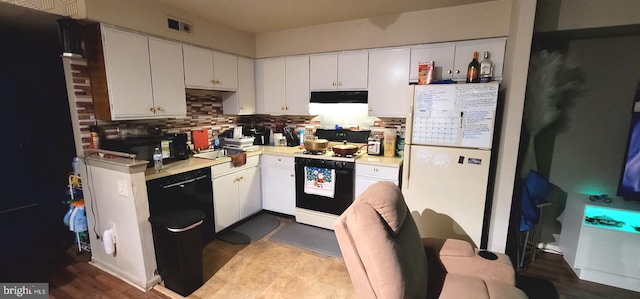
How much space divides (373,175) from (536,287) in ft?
5.34

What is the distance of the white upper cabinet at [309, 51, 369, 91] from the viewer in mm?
3029

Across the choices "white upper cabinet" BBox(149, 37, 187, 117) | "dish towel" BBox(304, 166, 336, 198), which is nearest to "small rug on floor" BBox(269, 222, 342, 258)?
"dish towel" BBox(304, 166, 336, 198)

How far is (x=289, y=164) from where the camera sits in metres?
3.21

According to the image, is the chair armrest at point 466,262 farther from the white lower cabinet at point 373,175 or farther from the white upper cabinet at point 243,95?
the white upper cabinet at point 243,95

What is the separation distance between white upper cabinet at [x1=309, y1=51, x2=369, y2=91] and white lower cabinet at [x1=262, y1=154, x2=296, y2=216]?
40.7 inches

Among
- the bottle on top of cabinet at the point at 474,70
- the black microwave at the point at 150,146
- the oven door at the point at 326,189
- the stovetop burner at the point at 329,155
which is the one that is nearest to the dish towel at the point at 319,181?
the oven door at the point at 326,189

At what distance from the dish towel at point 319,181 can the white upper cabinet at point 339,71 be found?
103cm

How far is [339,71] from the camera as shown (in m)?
3.15

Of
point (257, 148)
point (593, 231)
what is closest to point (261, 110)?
point (257, 148)

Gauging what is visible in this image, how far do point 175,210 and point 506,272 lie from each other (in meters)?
2.45

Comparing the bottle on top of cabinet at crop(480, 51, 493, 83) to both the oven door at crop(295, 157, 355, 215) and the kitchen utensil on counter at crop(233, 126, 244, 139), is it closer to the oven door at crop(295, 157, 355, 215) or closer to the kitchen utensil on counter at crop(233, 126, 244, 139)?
the oven door at crop(295, 157, 355, 215)

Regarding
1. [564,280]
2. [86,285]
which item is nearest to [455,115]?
[564,280]

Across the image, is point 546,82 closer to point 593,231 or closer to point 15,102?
point 593,231

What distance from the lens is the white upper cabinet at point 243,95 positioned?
11.2 ft
